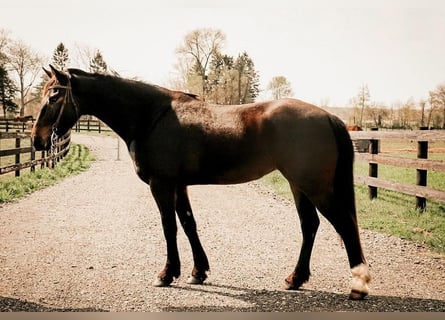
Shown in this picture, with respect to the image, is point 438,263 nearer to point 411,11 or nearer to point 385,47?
point 385,47

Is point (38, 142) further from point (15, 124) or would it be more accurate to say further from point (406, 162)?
point (406, 162)

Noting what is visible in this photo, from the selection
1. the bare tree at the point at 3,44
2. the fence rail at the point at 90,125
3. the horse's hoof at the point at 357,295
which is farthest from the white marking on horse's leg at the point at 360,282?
the bare tree at the point at 3,44

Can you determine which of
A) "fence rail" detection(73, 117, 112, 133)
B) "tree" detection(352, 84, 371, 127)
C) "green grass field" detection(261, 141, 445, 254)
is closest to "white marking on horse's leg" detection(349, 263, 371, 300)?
"green grass field" detection(261, 141, 445, 254)

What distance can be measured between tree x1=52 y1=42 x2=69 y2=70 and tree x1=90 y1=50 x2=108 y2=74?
0.19 metres

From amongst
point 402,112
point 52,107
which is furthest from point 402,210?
point 52,107

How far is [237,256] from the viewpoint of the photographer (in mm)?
2607

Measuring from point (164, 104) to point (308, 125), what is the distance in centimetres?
93

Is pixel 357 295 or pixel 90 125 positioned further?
pixel 90 125

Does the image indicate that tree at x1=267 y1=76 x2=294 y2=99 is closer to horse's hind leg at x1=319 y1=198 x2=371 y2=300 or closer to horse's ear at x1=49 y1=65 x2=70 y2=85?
horse's hind leg at x1=319 y1=198 x2=371 y2=300

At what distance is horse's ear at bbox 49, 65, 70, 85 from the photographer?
7.64 feet

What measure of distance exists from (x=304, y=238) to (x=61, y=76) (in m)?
1.84

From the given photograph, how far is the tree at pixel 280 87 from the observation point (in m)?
2.79

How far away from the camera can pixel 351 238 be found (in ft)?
7.01

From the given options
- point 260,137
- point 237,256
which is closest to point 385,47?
point 260,137
